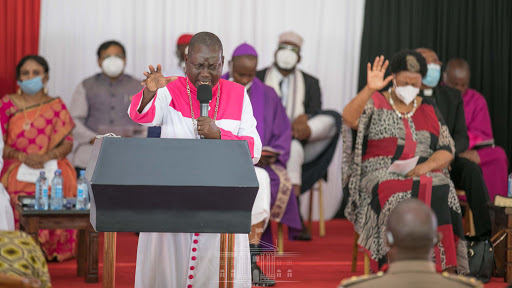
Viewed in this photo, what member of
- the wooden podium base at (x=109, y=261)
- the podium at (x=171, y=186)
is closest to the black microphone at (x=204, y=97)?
the podium at (x=171, y=186)

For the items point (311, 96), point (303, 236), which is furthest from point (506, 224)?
point (311, 96)

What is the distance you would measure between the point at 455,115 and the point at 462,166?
0.47m

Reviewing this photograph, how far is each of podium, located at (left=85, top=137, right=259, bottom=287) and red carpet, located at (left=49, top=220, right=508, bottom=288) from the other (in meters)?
2.10

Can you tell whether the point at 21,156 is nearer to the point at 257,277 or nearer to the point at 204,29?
the point at 257,277

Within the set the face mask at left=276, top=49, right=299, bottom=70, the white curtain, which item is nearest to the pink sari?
the white curtain

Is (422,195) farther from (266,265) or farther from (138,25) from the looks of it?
(138,25)

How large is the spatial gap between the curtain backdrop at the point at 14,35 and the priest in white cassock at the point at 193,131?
16.2ft

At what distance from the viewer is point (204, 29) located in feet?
31.5

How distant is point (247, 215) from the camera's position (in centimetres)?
315

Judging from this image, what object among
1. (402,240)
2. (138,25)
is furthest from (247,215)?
(138,25)

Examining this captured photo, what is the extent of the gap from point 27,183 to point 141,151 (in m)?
4.26

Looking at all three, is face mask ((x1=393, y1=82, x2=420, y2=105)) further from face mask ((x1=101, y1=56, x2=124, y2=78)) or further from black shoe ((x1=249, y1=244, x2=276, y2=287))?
→ face mask ((x1=101, y1=56, x2=124, y2=78))

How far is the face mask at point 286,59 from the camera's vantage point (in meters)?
8.37

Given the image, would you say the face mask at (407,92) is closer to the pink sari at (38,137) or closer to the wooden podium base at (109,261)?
the pink sari at (38,137)
